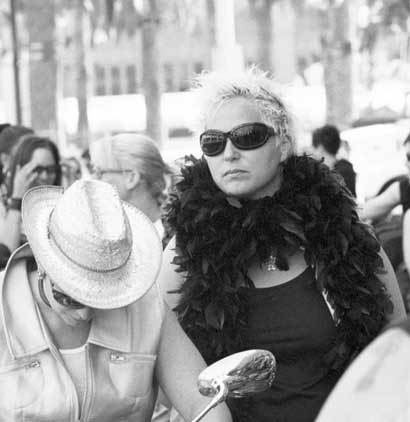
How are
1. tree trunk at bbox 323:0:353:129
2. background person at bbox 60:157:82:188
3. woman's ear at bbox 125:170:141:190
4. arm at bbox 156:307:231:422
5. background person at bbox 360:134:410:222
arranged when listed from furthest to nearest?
A: tree trunk at bbox 323:0:353:129, background person at bbox 60:157:82:188, background person at bbox 360:134:410:222, woman's ear at bbox 125:170:141:190, arm at bbox 156:307:231:422

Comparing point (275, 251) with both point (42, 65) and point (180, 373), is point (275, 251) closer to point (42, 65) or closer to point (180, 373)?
point (180, 373)

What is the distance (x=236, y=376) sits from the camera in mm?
3143

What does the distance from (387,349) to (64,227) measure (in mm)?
1573

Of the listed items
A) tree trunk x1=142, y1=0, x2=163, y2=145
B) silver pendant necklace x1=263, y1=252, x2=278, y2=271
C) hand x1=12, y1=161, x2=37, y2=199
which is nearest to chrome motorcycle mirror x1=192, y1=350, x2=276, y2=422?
silver pendant necklace x1=263, y1=252, x2=278, y2=271

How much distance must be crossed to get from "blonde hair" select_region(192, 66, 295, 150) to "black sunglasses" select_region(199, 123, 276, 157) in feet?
0.18

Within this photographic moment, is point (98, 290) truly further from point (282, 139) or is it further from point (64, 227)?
point (282, 139)

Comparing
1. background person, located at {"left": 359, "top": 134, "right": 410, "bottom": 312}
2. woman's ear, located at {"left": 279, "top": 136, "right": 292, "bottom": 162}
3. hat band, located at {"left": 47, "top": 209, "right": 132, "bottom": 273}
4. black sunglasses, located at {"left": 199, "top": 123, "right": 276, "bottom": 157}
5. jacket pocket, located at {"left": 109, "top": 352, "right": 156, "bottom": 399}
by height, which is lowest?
background person, located at {"left": 359, "top": 134, "right": 410, "bottom": 312}

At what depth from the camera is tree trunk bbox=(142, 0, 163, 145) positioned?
20266 millimetres

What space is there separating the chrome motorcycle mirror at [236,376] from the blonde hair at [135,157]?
10.4 feet

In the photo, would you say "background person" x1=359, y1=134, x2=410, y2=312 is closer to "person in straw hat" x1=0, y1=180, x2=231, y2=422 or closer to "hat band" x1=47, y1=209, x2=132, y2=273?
"person in straw hat" x1=0, y1=180, x2=231, y2=422

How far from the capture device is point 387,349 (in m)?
2.08

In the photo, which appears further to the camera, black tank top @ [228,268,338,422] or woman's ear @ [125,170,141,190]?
woman's ear @ [125,170,141,190]

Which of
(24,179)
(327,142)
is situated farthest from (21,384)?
(327,142)

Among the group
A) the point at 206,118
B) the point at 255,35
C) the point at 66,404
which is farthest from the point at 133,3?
the point at 255,35
